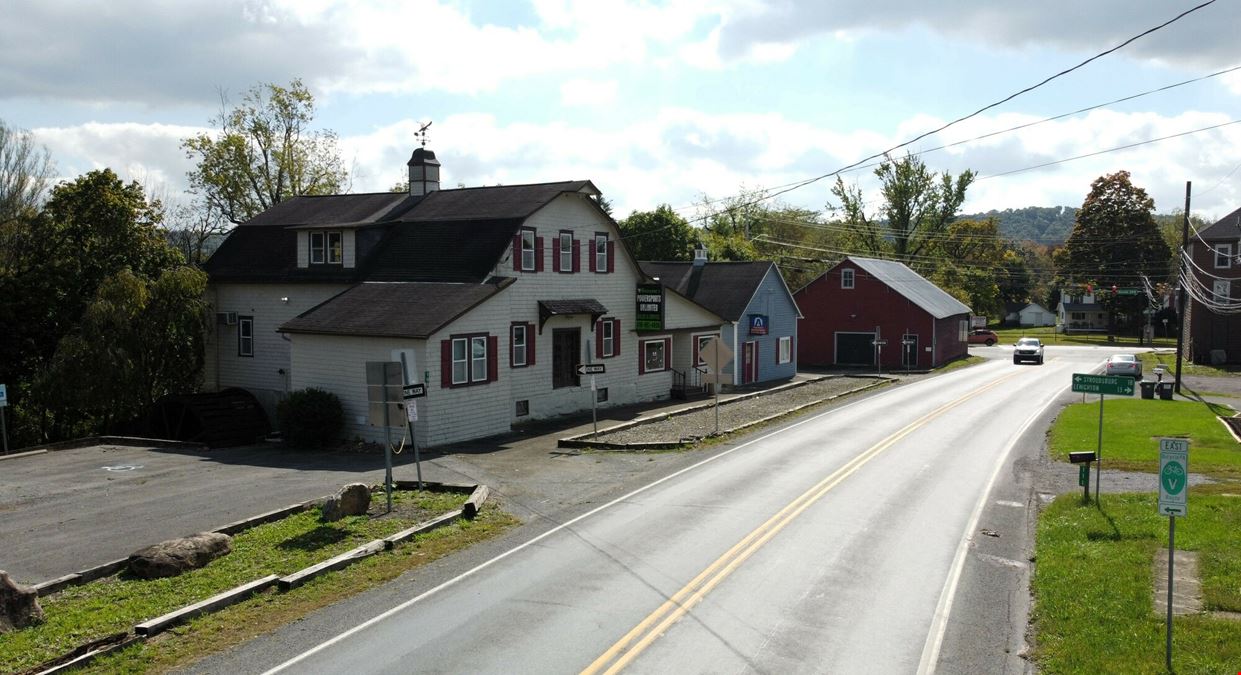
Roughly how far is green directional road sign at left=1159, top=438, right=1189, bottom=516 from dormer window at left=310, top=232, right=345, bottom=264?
1173 inches

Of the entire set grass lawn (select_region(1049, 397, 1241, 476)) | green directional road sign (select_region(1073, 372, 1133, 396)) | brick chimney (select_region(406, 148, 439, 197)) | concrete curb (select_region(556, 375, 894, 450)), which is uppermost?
brick chimney (select_region(406, 148, 439, 197))

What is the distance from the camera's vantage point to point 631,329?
126 feet

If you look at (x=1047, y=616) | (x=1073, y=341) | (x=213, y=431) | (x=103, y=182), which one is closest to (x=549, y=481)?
(x=1047, y=616)

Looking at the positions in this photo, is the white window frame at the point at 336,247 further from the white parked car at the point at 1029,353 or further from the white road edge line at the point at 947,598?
the white parked car at the point at 1029,353

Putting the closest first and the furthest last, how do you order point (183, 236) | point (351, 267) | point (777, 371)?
point (351, 267) < point (777, 371) < point (183, 236)

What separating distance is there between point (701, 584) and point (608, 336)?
23.8 m

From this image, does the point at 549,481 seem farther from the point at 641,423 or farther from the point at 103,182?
the point at 103,182

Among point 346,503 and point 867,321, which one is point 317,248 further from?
point 867,321

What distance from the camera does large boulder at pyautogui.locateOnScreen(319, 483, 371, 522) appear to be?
17812mm

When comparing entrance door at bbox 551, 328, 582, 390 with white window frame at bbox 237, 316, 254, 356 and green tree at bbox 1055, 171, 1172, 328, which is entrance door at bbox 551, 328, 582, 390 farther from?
green tree at bbox 1055, 171, 1172, 328

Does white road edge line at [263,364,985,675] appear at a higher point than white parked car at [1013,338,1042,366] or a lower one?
lower

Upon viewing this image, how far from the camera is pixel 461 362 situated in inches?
1126

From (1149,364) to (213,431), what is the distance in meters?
57.6

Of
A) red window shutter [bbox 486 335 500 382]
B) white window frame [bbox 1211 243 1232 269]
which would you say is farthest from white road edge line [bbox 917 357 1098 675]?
white window frame [bbox 1211 243 1232 269]
